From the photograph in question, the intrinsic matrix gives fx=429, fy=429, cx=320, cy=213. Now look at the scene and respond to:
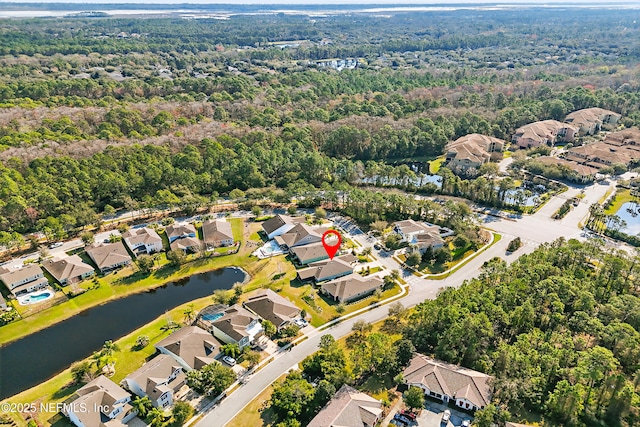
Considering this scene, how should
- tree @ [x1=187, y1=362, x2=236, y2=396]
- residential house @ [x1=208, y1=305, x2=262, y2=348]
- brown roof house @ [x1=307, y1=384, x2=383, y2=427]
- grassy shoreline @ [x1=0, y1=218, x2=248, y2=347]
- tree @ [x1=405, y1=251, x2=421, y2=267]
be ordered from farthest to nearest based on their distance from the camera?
tree @ [x1=405, y1=251, x2=421, y2=267] → grassy shoreline @ [x1=0, y1=218, x2=248, y2=347] → residential house @ [x1=208, y1=305, x2=262, y2=348] → tree @ [x1=187, y1=362, x2=236, y2=396] → brown roof house @ [x1=307, y1=384, x2=383, y2=427]

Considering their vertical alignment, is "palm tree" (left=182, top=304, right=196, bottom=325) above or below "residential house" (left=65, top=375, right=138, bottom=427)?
below

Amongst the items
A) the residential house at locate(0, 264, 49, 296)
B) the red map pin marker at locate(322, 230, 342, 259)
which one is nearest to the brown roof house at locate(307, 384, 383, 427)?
the red map pin marker at locate(322, 230, 342, 259)

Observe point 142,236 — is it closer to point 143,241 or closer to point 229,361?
point 143,241

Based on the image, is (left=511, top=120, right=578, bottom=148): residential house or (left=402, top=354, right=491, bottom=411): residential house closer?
(left=402, top=354, right=491, bottom=411): residential house

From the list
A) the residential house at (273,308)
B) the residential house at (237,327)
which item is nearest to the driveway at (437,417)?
the residential house at (273,308)

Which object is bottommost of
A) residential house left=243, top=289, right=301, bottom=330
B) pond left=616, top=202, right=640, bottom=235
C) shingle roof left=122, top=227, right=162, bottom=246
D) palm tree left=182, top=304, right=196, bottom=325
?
pond left=616, top=202, right=640, bottom=235

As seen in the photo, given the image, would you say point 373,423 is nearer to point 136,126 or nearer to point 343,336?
point 343,336

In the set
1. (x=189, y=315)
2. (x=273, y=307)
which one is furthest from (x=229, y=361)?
(x=189, y=315)

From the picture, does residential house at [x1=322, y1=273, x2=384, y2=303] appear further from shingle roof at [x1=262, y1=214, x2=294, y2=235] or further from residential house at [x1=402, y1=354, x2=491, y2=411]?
shingle roof at [x1=262, y1=214, x2=294, y2=235]

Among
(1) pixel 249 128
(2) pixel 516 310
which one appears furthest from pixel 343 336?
(1) pixel 249 128
